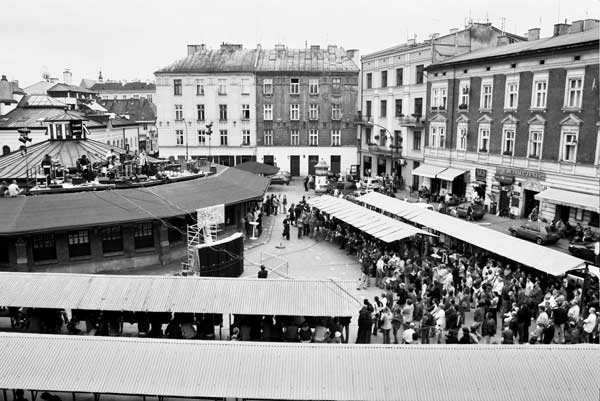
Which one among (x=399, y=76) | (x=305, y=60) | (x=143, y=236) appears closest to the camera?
(x=143, y=236)

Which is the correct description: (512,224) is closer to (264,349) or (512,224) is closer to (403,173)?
(403,173)

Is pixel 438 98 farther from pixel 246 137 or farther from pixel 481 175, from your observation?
pixel 246 137

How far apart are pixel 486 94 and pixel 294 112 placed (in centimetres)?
2411

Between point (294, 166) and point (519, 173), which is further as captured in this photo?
point (294, 166)

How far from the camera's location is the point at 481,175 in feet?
134

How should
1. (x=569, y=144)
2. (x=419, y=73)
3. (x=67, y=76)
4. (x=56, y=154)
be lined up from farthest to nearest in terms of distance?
(x=67, y=76), (x=419, y=73), (x=56, y=154), (x=569, y=144)

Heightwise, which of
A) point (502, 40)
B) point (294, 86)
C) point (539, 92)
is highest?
point (502, 40)

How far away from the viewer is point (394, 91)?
52.7 metres

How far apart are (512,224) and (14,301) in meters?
29.1

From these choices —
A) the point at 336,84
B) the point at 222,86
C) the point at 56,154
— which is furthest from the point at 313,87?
the point at 56,154

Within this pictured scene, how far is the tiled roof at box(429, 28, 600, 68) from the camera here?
32.7 metres

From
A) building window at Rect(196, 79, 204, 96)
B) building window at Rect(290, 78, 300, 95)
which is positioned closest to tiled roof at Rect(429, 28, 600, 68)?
building window at Rect(290, 78, 300, 95)

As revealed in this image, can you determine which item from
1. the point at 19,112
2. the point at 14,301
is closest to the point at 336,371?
the point at 14,301

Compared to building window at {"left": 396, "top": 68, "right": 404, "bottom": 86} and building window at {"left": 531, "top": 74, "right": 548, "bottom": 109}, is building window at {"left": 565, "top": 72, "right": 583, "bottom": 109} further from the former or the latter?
building window at {"left": 396, "top": 68, "right": 404, "bottom": 86}
